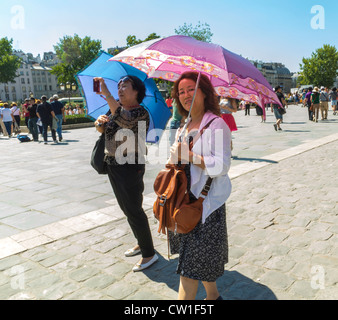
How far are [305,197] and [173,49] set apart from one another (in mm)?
3572

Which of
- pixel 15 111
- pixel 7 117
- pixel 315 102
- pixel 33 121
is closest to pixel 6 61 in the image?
pixel 15 111

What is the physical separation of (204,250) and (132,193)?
1.06 m

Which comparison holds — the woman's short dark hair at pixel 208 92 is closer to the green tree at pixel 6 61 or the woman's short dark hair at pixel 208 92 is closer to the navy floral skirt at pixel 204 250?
the navy floral skirt at pixel 204 250

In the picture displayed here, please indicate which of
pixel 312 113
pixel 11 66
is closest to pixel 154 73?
pixel 312 113

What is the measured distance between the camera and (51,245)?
3986 mm

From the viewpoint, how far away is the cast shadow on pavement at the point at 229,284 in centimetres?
284

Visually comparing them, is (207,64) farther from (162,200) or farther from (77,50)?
(77,50)

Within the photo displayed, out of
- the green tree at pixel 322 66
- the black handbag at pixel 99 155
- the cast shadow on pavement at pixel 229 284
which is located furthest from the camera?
the green tree at pixel 322 66

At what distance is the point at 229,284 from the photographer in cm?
303

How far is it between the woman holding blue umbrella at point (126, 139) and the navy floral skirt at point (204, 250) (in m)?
0.93

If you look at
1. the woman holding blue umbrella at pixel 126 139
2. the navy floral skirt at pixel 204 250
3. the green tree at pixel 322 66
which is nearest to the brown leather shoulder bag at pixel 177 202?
the navy floral skirt at pixel 204 250

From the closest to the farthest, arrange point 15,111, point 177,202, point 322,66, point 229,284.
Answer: point 177,202
point 229,284
point 15,111
point 322,66

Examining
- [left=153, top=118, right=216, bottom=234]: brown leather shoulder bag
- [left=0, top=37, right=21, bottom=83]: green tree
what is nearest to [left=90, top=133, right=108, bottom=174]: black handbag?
[left=153, top=118, right=216, bottom=234]: brown leather shoulder bag
